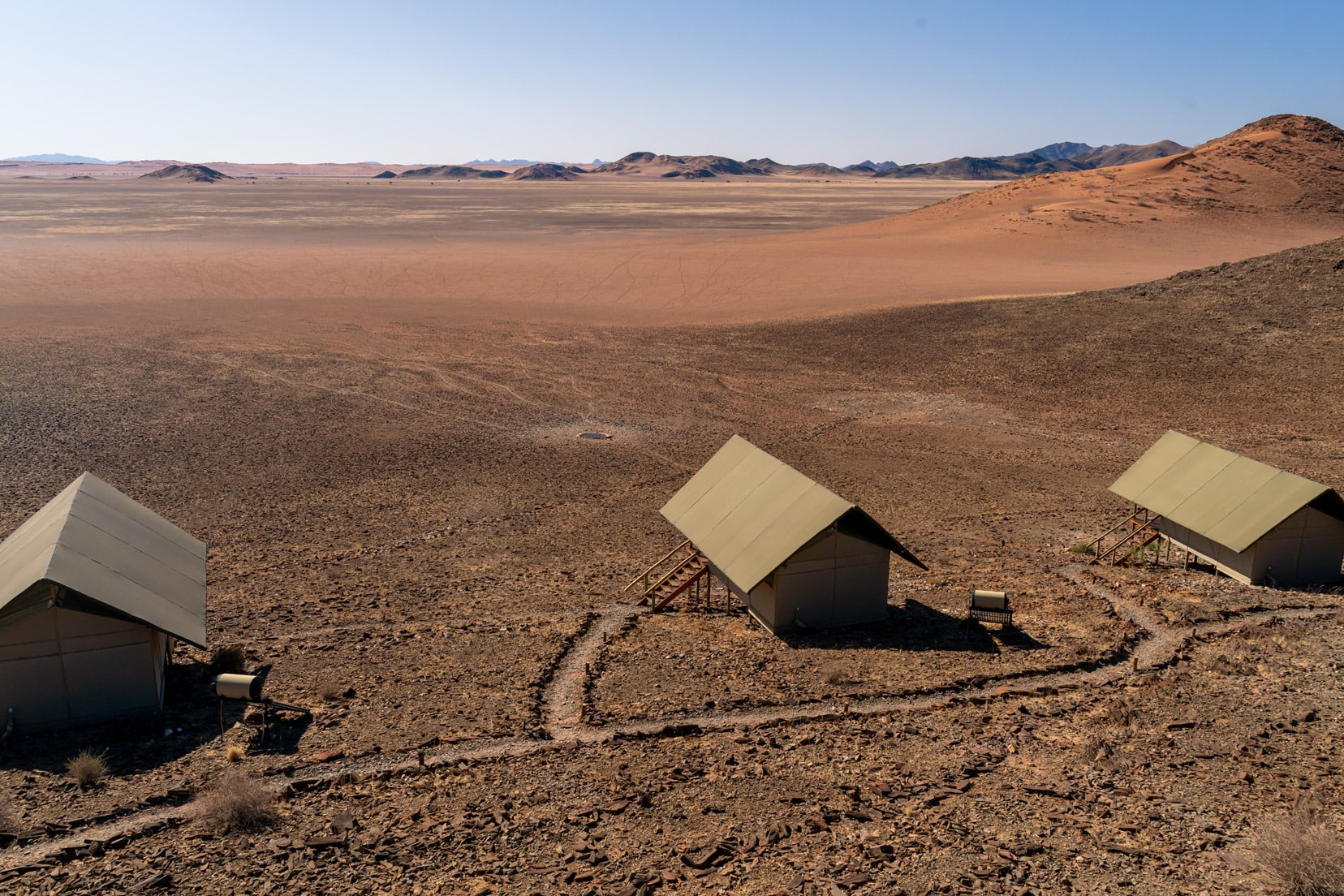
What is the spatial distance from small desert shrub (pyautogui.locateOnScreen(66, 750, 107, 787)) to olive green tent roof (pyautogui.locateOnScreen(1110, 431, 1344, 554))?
20.7 m

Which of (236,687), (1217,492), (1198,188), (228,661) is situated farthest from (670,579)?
(1198,188)

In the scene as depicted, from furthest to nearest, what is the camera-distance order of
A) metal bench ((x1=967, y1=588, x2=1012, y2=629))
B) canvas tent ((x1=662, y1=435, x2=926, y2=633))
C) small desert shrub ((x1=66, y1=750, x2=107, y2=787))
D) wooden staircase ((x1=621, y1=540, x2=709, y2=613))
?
wooden staircase ((x1=621, y1=540, x2=709, y2=613)) < canvas tent ((x1=662, y1=435, x2=926, y2=633)) < metal bench ((x1=967, y1=588, x2=1012, y2=629)) < small desert shrub ((x1=66, y1=750, x2=107, y2=787))

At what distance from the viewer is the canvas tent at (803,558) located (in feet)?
62.6

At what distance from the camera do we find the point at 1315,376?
39.4 metres

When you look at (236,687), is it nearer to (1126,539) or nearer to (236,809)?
(236,809)

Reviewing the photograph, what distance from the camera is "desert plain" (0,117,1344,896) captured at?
Result: 39.3ft

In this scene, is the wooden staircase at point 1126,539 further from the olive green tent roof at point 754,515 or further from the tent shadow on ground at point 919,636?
the tent shadow on ground at point 919,636

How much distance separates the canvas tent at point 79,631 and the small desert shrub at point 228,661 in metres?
0.67

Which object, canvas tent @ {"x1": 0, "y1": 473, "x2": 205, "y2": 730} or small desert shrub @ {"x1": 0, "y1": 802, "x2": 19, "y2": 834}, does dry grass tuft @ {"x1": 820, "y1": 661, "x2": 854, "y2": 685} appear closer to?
canvas tent @ {"x1": 0, "y1": 473, "x2": 205, "y2": 730}

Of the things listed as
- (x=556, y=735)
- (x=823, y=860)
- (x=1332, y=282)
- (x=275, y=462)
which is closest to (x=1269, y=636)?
(x=823, y=860)

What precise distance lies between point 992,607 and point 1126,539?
7.00m

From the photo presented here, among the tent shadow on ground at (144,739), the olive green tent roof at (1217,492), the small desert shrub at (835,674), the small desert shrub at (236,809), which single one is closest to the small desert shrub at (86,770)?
the tent shadow on ground at (144,739)

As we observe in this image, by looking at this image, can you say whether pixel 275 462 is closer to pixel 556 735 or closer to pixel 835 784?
pixel 556 735

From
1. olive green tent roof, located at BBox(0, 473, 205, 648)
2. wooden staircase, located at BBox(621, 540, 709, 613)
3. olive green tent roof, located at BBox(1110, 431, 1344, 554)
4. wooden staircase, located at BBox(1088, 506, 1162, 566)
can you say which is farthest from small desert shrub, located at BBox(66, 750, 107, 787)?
olive green tent roof, located at BBox(1110, 431, 1344, 554)
